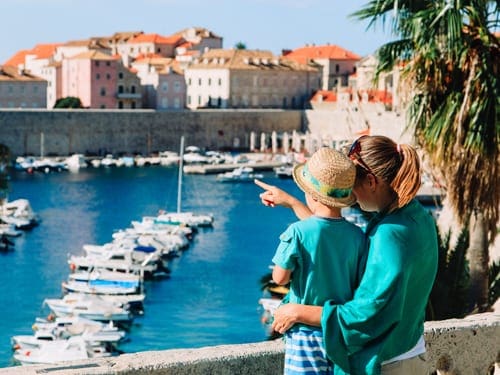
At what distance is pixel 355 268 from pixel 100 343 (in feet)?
58.3

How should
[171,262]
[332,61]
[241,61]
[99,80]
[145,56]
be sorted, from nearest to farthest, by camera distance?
[171,262], [99,80], [241,61], [332,61], [145,56]

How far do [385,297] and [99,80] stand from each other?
64.5m

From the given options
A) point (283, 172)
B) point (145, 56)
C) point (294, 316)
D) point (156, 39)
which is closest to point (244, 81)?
point (145, 56)

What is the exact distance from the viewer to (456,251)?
7020 millimetres

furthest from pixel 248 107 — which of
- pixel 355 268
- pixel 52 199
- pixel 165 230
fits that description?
pixel 355 268

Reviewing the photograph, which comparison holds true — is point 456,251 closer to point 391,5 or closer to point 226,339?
point 391,5

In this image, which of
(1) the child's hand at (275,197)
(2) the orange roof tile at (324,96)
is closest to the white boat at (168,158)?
(2) the orange roof tile at (324,96)

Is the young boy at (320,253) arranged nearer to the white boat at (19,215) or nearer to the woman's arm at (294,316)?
the woman's arm at (294,316)

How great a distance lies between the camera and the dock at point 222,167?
53000 mm

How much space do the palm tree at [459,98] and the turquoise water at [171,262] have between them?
40.8 ft

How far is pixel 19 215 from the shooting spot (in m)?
34.7

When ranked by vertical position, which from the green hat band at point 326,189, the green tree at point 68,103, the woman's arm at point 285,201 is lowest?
the green tree at point 68,103

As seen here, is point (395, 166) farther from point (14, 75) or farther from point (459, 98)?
point (14, 75)

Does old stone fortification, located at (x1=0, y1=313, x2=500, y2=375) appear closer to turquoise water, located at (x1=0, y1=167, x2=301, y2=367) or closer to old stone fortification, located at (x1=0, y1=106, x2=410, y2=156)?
turquoise water, located at (x1=0, y1=167, x2=301, y2=367)
